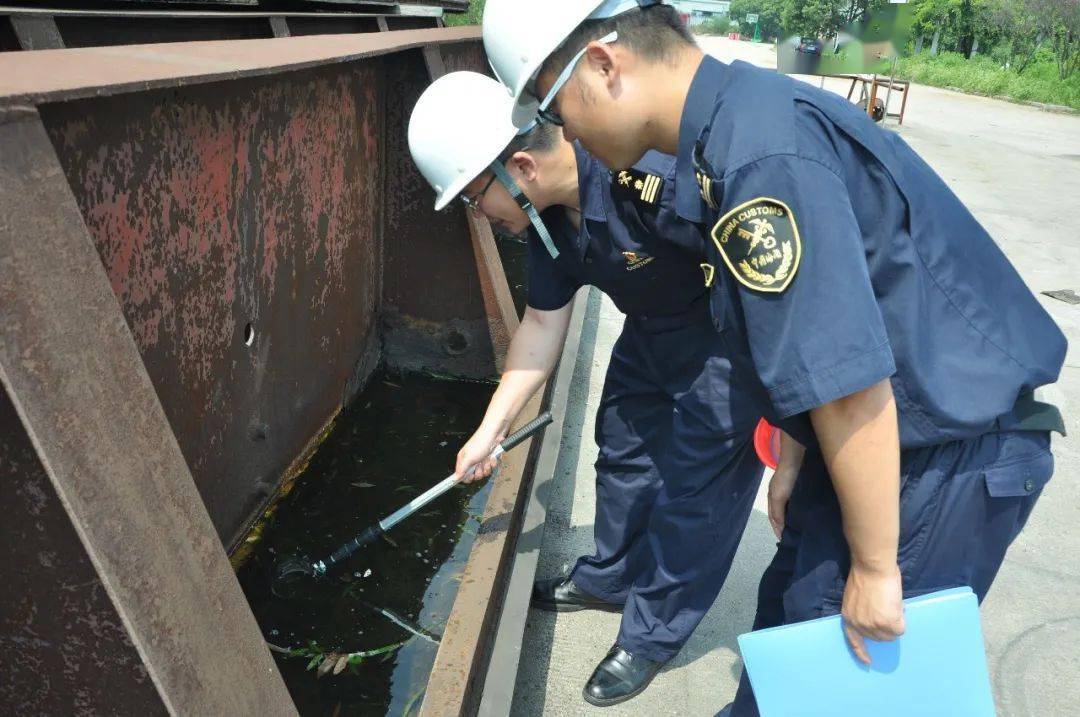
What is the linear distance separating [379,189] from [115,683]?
2.63 metres

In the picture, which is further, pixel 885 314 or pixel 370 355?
pixel 370 355

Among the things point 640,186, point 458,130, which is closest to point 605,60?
point 640,186

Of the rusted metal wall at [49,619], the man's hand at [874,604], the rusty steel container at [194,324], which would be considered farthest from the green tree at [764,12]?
the rusted metal wall at [49,619]

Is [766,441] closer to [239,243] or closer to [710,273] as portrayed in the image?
[710,273]

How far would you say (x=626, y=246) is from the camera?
6.73ft

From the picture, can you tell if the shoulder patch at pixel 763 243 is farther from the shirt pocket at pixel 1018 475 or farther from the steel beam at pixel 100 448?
the steel beam at pixel 100 448

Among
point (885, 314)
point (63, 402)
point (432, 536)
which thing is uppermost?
point (63, 402)

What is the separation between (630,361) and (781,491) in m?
0.73

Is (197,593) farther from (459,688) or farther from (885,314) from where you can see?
(885,314)

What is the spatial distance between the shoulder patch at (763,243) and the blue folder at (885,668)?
637 mm

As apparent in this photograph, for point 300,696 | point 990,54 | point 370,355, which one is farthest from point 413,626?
point 990,54

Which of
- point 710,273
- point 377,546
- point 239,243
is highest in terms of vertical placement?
point 710,273

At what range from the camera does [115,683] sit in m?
1.03

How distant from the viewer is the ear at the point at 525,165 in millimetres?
2014
